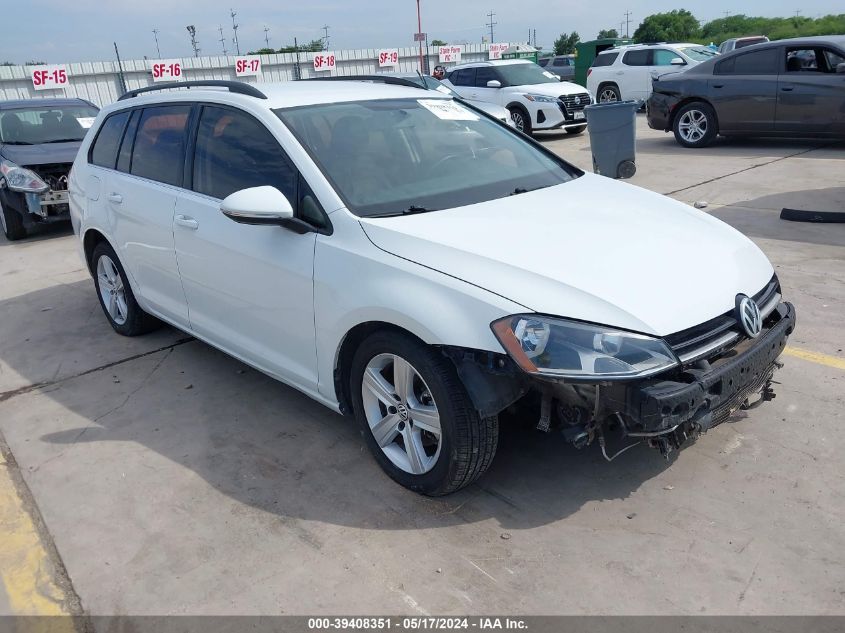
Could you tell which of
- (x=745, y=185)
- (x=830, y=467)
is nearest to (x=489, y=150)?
(x=830, y=467)

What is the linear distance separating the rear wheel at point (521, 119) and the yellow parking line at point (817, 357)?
11.0 metres

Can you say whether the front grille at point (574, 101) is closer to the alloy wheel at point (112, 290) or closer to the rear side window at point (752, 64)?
the rear side window at point (752, 64)

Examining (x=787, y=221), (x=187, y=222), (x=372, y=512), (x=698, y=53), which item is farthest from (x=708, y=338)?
(x=698, y=53)

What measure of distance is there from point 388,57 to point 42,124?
21.8m

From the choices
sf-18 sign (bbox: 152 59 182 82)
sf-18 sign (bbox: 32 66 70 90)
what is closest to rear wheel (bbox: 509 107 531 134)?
sf-18 sign (bbox: 152 59 182 82)

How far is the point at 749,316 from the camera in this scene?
294 cm

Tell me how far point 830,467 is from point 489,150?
7.66 feet

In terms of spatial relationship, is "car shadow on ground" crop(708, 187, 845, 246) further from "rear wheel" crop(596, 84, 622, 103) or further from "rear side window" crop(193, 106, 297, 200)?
"rear wheel" crop(596, 84, 622, 103)

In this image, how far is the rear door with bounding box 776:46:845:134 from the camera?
1050cm

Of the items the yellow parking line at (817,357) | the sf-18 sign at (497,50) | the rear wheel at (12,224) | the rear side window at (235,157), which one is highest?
the sf-18 sign at (497,50)

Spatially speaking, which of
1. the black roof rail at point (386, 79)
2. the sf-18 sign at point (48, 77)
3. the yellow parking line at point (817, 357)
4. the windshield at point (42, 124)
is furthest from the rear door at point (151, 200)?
the sf-18 sign at point (48, 77)

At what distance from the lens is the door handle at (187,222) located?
13.3ft

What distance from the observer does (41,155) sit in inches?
356

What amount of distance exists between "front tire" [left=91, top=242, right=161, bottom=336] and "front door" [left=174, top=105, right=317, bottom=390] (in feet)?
3.61
